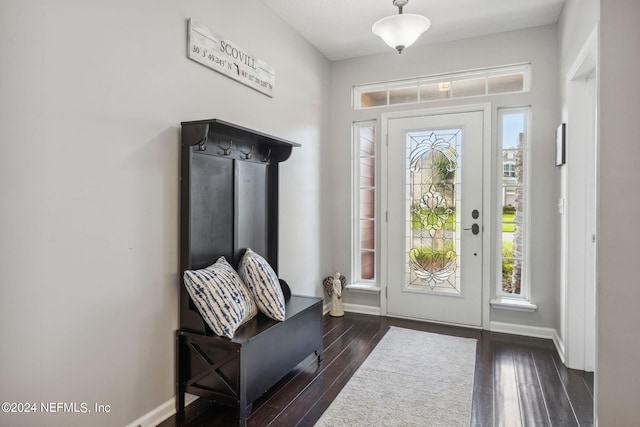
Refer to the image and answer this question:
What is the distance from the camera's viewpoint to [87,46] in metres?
1.68

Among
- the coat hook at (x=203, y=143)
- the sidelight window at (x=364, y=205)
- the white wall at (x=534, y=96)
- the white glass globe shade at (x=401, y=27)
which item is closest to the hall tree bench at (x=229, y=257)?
the coat hook at (x=203, y=143)

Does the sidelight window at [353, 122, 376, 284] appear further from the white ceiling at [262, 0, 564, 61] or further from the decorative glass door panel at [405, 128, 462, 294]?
the white ceiling at [262, 0, 564, 61]

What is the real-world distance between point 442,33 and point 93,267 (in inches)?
133

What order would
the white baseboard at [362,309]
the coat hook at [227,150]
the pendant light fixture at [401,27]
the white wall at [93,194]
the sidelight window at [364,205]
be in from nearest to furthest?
the white wall at [93,194]
the coat hook at [227,150]
the pendant light fixture at [401,27]
the white baseboard at [362,309]
the sidelight window at [364,205]

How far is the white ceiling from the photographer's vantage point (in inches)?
119

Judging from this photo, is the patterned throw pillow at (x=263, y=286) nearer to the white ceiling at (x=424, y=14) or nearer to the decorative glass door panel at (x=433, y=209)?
the decorative glass door panel at (x=433, y=209)

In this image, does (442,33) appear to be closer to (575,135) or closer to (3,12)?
(575,135)

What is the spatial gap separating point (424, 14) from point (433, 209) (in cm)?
174

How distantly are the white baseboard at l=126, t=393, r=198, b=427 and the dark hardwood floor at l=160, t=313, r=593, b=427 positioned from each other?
0.13 feet

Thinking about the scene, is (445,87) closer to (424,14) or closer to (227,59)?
(424,14)

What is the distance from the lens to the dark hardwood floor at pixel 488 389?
208cm

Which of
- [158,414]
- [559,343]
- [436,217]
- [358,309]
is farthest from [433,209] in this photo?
[158,414]

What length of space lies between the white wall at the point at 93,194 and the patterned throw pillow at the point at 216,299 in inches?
7.5

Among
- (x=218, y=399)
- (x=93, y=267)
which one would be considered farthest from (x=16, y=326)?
(x=218, y=399)
